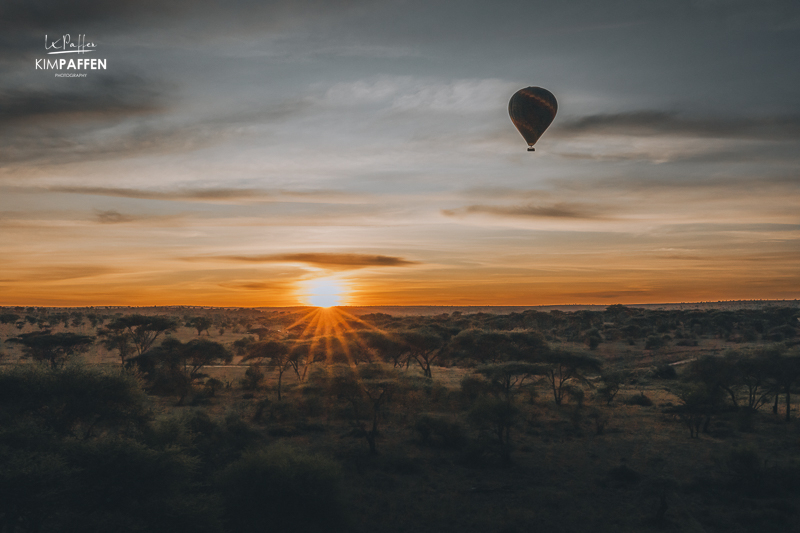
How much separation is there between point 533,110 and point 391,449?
28357mm

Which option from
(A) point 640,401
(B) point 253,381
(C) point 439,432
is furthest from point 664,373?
(B) point 253,381

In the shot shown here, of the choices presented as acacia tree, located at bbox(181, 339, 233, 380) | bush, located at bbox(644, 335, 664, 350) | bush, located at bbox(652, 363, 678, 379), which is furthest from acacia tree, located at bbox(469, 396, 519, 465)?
bush, located at bbox(644, 335, 664, 350)

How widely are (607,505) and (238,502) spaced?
1536 centimetres

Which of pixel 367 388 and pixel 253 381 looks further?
pixel 253 381

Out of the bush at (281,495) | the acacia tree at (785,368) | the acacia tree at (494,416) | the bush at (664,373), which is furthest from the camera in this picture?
the bush at (664,373)

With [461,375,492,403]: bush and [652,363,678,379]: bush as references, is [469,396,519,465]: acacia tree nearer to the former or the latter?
[461,375,492,403]: bush

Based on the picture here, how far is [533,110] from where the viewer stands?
37219 millimetres

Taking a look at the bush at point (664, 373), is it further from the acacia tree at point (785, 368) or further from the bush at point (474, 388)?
the bush at point (474, 388)

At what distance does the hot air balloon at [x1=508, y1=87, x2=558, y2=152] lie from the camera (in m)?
37.1

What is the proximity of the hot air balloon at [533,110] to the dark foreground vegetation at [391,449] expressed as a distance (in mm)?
17788

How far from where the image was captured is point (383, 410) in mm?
31938

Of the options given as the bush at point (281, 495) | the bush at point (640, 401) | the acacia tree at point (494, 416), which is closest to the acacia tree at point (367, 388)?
the acacia tree at point (494, 416)

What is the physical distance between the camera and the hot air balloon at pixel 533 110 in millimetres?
37125

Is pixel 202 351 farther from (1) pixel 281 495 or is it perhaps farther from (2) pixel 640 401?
(2) pixel 640 401
